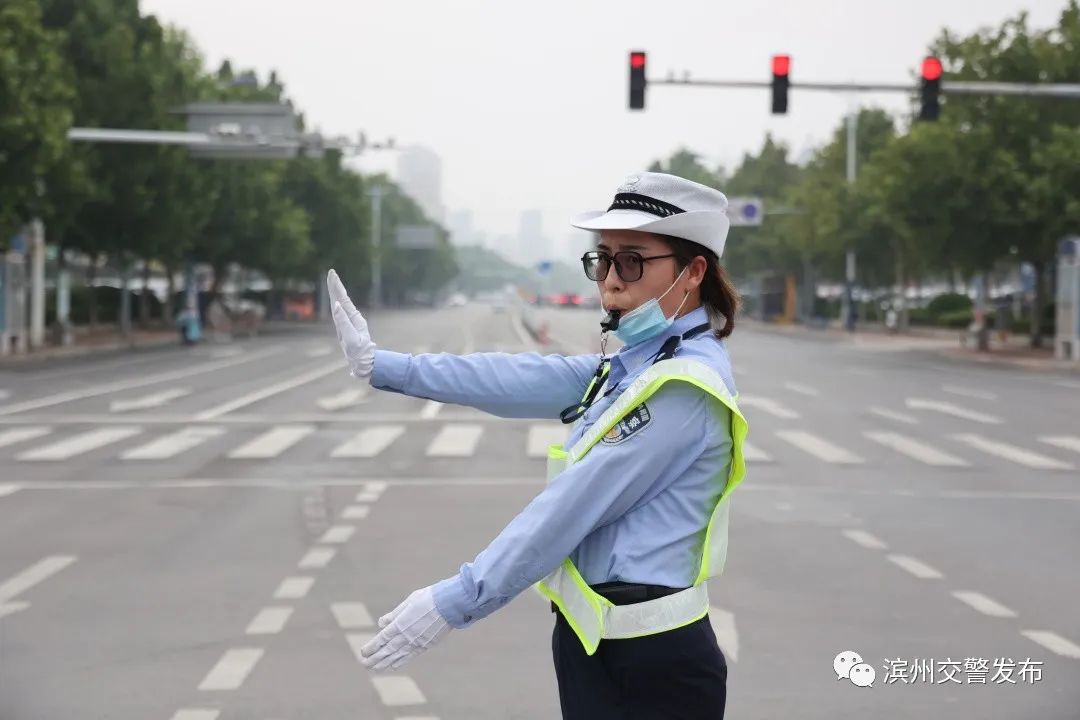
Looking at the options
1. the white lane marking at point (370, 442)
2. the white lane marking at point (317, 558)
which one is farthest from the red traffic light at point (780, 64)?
the white lane marking at point (317, 558)

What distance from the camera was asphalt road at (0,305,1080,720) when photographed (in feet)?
22.3

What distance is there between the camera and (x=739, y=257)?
10406 cm

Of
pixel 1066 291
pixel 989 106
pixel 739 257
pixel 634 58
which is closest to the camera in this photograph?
pixel 634 58

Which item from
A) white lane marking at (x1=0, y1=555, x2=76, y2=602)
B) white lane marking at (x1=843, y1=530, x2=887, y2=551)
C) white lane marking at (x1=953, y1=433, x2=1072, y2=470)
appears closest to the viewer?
white lane marking at (x1=0, y1=555, x2=76, y2=602)

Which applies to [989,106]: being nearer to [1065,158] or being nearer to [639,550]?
[1065,158]

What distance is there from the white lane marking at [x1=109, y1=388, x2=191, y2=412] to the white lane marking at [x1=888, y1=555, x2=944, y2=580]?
1586 centimetres

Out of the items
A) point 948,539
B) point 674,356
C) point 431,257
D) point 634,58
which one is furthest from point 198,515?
point 431,257

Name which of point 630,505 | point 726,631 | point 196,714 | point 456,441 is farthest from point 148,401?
point 630,505

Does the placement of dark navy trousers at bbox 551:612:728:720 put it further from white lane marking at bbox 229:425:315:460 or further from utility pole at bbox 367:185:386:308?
utility pole at bbox 367:185:386:308

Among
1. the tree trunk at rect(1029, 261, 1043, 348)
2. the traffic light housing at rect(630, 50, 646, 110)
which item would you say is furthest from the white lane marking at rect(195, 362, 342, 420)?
the tree trunk at rect(1029, 261, 1043, 348)

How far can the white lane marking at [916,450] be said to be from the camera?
16828 mm

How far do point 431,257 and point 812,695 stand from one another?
188m

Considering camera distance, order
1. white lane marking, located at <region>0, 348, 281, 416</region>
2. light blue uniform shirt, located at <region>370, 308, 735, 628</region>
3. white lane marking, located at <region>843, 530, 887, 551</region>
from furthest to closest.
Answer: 1. white lane marking, located at <region>0, 348, 281, 416</region>
2. white lane marking, located at <region>843, 530, 887, 551</region>
3. light blue uniform shirt, located at <region>370, 308, 735, 628</region>

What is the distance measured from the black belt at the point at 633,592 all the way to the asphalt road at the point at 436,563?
11.0ft
